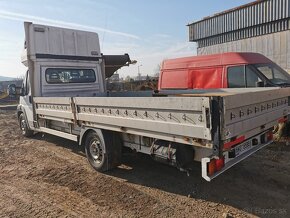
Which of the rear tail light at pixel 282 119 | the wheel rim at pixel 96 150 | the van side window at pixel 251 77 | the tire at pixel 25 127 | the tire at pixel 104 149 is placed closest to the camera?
the rear tail light at pixel 282 119

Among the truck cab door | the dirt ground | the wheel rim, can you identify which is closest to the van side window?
the dirt ground

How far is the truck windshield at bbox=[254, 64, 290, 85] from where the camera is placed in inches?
315

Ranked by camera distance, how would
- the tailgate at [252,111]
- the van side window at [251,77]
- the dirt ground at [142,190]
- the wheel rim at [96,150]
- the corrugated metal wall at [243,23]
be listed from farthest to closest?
the corrugated metal wall at [243,23]
the van side window at [251,77]
the wheel rim at [96,150]
the dirt ground at [142,190]
the tailgate at [252,111]

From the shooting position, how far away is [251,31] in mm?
23234

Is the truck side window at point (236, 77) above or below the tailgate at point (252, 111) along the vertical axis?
above

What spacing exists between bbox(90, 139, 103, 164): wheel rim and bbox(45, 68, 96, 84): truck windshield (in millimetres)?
3035

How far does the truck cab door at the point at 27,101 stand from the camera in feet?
26.8

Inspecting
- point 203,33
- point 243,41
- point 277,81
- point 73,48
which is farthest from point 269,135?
point 203,33

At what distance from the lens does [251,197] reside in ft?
14.4

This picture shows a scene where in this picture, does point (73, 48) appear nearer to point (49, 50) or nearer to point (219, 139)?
point (49, 50)

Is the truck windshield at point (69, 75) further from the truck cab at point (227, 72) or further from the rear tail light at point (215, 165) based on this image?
the rear tail light at point (215, 165)

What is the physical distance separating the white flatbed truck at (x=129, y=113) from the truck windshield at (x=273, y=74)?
2.47m

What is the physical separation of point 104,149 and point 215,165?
2.21 m

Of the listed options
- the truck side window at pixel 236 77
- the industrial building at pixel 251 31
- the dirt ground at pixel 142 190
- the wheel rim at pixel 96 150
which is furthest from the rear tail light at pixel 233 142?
the industrial building at pixel 251 31
